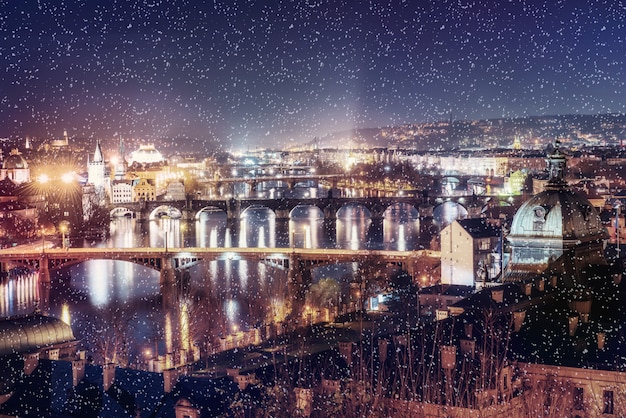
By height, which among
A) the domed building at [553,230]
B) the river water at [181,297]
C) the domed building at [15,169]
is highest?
the domed building at [15,169]

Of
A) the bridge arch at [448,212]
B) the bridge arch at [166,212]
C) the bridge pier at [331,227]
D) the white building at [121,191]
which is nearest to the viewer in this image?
the bridge pier at [331,227]

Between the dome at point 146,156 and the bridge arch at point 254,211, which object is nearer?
the bridge arch at point 254,211

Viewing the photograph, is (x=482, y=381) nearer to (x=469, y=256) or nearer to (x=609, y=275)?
(x=609, y=275)

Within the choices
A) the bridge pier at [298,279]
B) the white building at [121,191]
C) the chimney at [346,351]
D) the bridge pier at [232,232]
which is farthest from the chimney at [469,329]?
the white building at [121,191]

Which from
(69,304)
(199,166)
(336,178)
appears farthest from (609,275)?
(199,166)

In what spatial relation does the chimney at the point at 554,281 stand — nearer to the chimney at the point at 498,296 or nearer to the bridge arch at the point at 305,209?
the chimney at the point at 498,296

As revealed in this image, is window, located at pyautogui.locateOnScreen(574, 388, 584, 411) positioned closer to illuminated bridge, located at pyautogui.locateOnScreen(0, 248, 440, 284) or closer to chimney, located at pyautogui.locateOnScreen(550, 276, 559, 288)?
chimney, located at pyautogui.locateOnScreen(550, 276, 559, 288)

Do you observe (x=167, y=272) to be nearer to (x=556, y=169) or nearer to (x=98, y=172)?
(x=556, y=169)
